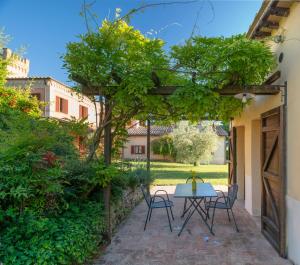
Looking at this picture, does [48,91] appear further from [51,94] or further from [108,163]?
[108,163]

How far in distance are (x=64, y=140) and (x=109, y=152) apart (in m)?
0.84

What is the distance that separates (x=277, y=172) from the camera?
467 centimetres

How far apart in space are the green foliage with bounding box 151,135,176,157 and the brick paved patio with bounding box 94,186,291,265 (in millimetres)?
19249

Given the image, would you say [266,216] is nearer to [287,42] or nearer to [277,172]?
[277,172]

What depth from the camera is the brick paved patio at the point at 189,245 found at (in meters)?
4.16

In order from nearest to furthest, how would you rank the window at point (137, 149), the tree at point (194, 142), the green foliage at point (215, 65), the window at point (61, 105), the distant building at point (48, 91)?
the green foliage at point (215, 65) → the distant building at point (48, 91) → the window at point (61, 105) → the tree at point (194, 142) → the window at point (137, 149)

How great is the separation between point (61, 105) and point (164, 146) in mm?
10915

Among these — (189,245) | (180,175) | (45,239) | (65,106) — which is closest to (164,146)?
(180,175)

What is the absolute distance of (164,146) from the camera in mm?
26719

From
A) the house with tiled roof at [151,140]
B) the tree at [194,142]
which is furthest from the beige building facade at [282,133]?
the house with tiled roof at [151,140]

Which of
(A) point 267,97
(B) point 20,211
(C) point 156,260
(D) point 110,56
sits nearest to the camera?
(B) point 20,211

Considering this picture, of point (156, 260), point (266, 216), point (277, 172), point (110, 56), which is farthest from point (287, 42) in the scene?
point (156, 260)

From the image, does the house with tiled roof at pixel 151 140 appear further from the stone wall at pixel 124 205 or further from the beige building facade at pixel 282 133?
the beige building facade at pixel 282 133

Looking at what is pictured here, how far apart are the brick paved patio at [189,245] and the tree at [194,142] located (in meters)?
16.2
